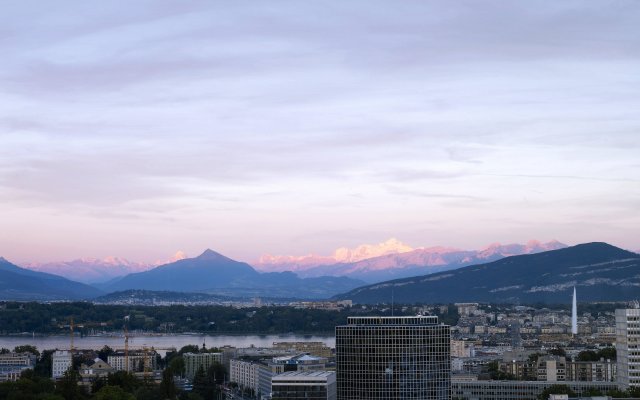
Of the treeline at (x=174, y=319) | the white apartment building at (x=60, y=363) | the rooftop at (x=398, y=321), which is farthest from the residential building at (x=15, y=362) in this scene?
the treeline at (x=174, y=319)

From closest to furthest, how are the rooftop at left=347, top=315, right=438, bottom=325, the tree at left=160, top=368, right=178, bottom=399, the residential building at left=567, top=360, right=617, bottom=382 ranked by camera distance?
the rooftop at left=347, top=315, right=438, bottom=325
the tree at left=160, top=368, right=178, bottom=399
the residential building at left=567, top=360, right=617, bottom=382

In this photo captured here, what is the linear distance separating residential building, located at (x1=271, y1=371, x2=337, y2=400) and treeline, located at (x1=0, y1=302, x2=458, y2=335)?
333 ft

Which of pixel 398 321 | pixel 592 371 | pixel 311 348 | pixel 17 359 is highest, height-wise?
pixel 398 321

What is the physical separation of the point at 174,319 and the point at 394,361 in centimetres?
13698

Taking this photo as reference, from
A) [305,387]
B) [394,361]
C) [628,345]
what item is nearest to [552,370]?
[628,345]

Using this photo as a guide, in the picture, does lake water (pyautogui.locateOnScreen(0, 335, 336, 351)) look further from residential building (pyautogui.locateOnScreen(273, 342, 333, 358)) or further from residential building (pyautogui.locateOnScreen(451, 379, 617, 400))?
residential building (pyautogui.locateOnScreen(451, 379, 617, 400))

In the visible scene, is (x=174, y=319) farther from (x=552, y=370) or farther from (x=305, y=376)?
(x=305, y=376)

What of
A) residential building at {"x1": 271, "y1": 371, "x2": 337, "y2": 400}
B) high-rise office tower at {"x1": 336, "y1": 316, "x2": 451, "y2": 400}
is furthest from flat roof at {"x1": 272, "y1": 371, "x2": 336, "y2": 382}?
high-rise office tower at {"x1": 336, "y1": 316, "x2": 451, "y2": 400}

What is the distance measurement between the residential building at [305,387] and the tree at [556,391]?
863 cm

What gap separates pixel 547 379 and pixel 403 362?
86.4 ft

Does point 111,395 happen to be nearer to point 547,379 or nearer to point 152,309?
point 547,379

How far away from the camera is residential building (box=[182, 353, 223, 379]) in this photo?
280ft

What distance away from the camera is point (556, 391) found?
54.6 m

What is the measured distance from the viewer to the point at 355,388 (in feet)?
144
